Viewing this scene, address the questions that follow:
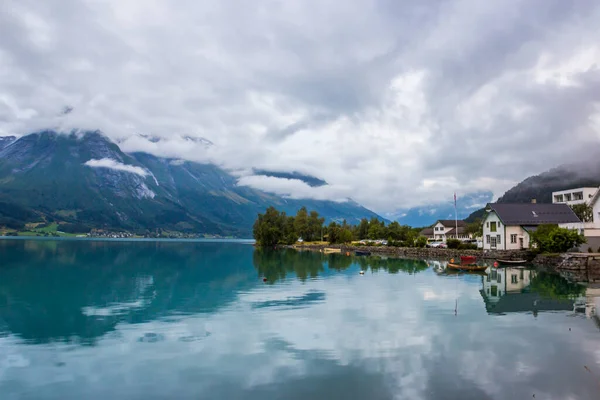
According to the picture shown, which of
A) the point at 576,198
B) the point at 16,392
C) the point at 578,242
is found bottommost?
the point at 16,392

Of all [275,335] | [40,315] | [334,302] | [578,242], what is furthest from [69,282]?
[578,242]

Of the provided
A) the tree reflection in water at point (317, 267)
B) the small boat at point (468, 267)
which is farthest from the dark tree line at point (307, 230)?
the small boat at point (468, 267)

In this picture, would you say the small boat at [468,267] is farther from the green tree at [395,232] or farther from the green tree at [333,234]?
the green tree at [333,234]

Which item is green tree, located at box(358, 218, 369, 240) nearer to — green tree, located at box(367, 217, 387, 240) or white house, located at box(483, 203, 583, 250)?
green tree, located at box(367, 217, 387, 240)

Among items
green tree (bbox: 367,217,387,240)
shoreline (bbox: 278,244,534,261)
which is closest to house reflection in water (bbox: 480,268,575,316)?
shoreline (bbox: 278,244,534,261)

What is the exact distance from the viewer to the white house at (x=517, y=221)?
7212 cm

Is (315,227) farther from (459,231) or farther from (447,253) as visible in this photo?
(447,253)

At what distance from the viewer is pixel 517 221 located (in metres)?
72.4

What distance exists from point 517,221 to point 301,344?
64.1 m

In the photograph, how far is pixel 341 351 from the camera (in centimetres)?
1827

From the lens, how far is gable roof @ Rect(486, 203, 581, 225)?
72.9 metres

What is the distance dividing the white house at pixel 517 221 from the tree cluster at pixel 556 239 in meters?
3.95

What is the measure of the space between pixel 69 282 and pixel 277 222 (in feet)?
384

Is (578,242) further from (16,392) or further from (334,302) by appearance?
(16,392)
